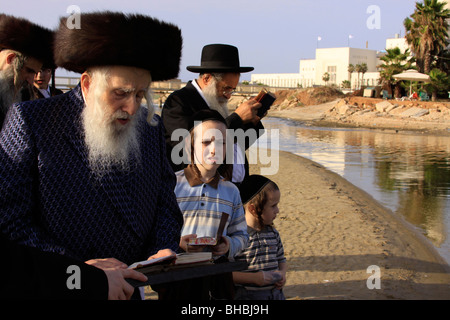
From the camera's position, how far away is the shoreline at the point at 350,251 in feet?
17.6

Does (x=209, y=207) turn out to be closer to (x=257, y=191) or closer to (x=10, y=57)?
(x=257, y=191)

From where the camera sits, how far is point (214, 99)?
156 inches

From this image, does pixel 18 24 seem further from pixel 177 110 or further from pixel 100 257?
pixel 100 257

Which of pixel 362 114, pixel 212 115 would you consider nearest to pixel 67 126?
pixel 212 115

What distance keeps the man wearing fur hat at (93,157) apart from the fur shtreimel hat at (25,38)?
1.31 m

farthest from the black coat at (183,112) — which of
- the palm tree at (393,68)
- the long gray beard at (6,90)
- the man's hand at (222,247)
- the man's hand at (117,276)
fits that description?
the palm tree at (393,68)

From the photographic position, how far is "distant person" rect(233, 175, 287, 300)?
3.45m

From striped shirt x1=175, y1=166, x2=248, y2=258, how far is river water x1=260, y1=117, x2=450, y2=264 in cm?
473

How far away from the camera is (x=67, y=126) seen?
2178 mm

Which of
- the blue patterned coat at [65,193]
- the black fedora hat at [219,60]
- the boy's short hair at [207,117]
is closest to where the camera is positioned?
the blue patterned coat at [65,193]

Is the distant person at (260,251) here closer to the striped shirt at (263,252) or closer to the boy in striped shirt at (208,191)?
the striped shirt at (263,252)

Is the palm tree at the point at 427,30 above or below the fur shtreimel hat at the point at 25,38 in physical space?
above

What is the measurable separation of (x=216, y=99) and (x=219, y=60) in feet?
1.13

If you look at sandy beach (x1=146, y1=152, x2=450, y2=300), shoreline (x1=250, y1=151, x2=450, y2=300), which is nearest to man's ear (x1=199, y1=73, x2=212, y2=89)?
sandy beach (x1=146, y1=152, x2=450, y2=300)
